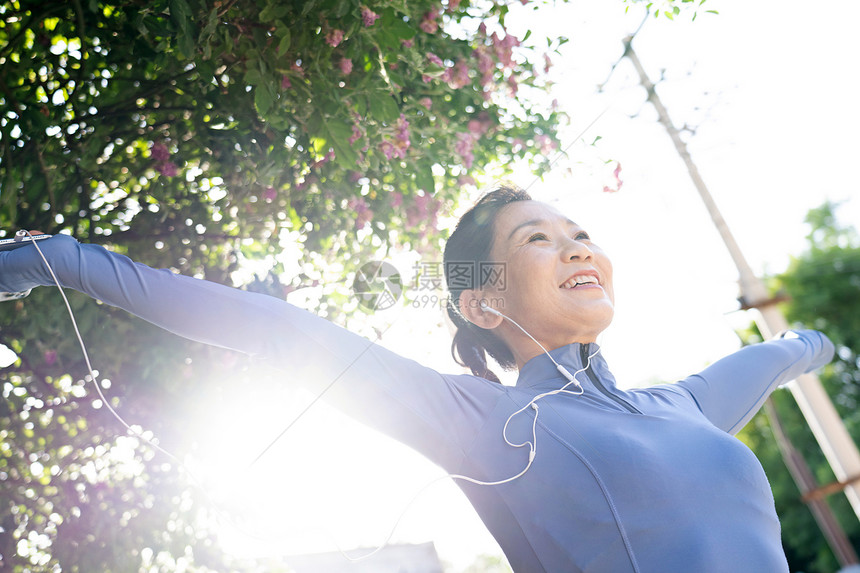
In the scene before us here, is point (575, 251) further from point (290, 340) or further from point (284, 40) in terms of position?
point (284, 40)

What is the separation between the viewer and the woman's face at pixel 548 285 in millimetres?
1330

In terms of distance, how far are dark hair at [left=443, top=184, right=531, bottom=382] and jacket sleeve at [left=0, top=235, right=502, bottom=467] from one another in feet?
1.08

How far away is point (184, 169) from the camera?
225cm

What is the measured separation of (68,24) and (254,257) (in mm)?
979

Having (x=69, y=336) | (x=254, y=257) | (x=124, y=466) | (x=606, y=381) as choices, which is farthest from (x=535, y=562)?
(x=124, y=466)

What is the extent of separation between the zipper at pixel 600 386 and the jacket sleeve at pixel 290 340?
256 mm

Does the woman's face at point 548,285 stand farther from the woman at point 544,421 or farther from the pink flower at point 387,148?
the pink flower at point 387,148

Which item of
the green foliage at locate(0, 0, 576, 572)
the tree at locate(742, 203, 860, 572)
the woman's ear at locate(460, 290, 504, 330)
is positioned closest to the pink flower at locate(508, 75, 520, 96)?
the green foliage at locate(0, 0, 576, 572)

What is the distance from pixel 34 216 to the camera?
6.51 ft

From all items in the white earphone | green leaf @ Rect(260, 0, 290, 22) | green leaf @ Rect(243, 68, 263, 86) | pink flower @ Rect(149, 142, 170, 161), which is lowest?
the white earphone

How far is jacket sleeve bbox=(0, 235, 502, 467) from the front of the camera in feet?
3.26

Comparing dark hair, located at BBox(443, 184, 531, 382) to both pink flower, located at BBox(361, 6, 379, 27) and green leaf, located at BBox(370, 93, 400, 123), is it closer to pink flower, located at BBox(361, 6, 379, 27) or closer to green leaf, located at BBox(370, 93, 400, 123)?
green leaf, located at BBox(370, 93, 400, 123)

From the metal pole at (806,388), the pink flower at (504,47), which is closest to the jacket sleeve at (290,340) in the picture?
the pink flower at (504,47)

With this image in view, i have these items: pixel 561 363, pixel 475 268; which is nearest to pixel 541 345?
pixel 561 363
